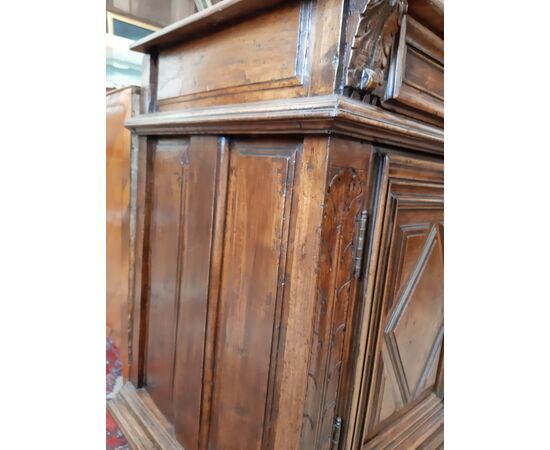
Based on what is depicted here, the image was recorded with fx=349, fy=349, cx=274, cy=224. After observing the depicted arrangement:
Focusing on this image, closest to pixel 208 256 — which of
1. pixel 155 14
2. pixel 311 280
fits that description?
pixel 311 280

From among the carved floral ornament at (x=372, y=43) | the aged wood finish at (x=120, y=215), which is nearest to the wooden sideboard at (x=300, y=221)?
the carved floral ornament at (x=372, y=43)

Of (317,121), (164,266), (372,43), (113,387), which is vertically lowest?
(113,387)

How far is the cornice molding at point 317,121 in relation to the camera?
580 millimetres

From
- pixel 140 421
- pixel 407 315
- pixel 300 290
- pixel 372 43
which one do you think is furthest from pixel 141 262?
pixel 372 43

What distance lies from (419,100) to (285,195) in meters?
0.36

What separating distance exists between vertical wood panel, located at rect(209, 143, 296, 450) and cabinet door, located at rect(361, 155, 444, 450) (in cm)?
22

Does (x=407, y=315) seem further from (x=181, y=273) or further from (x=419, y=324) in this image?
(x=181, y=273)

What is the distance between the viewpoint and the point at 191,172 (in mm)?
975

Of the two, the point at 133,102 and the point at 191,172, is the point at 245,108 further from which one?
the point at 133,102

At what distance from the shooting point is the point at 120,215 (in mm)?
1488

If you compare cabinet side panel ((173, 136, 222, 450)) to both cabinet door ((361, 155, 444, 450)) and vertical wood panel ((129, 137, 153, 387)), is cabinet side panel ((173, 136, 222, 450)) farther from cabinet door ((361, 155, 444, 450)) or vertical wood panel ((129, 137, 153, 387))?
cabinet door ((361, 155, 444, 450))

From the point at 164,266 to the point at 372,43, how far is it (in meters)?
0.88

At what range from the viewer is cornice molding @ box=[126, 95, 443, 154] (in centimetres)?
58

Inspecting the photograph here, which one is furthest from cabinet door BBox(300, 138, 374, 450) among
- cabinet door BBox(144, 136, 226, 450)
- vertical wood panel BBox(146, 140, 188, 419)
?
vertical wood panel BBox(146, 140, 188, 419)
